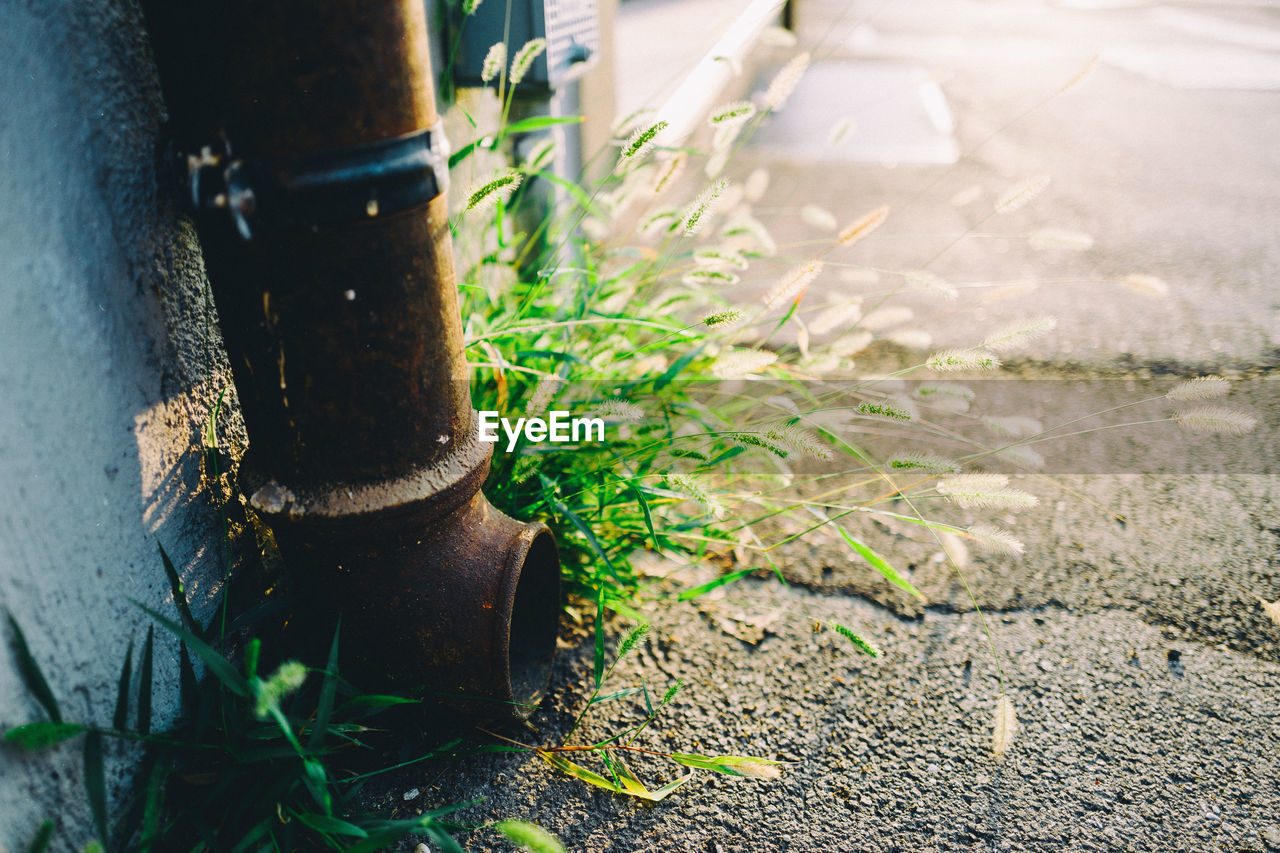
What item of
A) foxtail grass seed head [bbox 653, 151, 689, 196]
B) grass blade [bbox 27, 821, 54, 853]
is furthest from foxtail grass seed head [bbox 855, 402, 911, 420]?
grass blade [bbox 27, 821, 54, 853]

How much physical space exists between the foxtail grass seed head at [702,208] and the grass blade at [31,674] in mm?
1190

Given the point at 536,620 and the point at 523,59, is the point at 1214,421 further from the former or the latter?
the point at 523,59

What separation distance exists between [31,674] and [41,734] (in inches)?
3.0

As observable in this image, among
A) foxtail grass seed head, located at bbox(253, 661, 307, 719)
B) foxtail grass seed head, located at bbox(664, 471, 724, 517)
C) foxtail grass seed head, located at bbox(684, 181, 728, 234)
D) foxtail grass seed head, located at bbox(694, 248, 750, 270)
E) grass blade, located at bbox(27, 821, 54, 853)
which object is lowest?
grass blade, located at bbox(27, 821, 54, 853)

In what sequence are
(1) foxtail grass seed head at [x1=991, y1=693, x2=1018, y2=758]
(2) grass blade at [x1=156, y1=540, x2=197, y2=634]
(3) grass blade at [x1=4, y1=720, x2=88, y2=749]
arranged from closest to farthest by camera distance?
(3) grass blade at [x1=4, y1=720, x2=88, y2=749] < (2) grass blade at [x1=156, y1=540, x2=197, y2=634] < (1) foxtail grass seed head at [x1=991, y1=693, x2=1018, y2=758]

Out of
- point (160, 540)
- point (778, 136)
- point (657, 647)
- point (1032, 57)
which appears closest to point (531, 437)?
point (657, 647)

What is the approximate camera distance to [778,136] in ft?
15.8

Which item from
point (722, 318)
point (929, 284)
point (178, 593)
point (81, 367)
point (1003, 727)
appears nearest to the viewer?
point (81, 367)

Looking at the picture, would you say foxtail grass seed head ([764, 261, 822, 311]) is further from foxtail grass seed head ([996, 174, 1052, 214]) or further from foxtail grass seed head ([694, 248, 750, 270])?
foxtail grass seed head ([996, 174, 1052, 214])

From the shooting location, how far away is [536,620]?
162 centimetres

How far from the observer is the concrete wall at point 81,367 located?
99 cm

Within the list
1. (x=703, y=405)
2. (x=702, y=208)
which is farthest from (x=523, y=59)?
(x=703, y=405)

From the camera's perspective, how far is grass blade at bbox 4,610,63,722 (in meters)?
0.99

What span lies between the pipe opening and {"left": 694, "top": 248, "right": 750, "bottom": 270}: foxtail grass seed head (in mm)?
704
